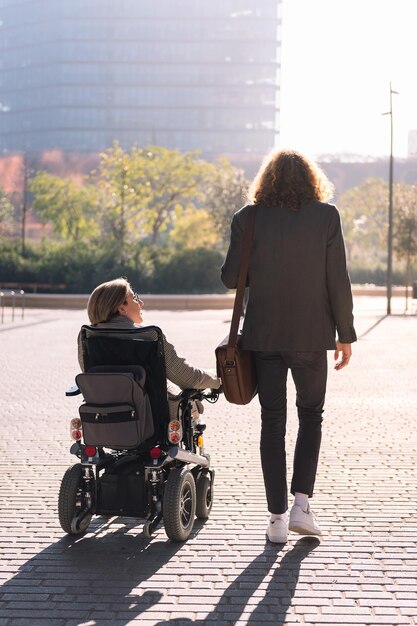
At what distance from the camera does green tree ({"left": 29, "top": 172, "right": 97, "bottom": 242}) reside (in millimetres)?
58781

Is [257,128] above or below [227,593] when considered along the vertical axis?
above

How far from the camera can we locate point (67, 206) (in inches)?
2334

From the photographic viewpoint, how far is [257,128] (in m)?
151

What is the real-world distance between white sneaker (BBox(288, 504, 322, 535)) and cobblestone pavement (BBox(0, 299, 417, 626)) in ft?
0.23

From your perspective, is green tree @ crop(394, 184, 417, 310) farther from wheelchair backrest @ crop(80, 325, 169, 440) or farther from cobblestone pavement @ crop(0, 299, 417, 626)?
wheelchair backrest @ crop(80, 325, 169, 440)

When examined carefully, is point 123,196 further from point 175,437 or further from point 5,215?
point 175,437

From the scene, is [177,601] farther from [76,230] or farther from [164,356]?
[76,230]

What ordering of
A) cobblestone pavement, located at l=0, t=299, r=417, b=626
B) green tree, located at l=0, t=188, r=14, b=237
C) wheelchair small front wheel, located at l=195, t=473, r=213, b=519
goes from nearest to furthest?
1. cobblestone pavement, located at l=0, t=299, r=417, b=626
2. wheelchair small front wheel, located at l=195, t=473, r=213, b=519
3. green tree, located at l=0, t=188, r=14, b=237

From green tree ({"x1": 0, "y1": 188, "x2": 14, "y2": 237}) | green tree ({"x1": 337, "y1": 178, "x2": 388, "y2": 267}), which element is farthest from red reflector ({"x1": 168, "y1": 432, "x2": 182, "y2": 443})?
green tree ({"x1": 337, "y1": 178, "x2": 388, "y2": 267})

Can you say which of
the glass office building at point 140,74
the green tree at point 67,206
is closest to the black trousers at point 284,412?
the green tree at point 67,206

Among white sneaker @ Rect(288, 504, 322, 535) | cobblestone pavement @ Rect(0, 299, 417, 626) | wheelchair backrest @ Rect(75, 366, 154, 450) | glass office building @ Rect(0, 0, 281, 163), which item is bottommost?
cobblestone pavement @ Rect(0, 299, 417, 626)

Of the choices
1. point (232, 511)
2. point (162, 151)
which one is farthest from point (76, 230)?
point (232, 511)

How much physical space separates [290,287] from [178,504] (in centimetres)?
111

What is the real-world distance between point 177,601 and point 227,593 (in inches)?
8.6
